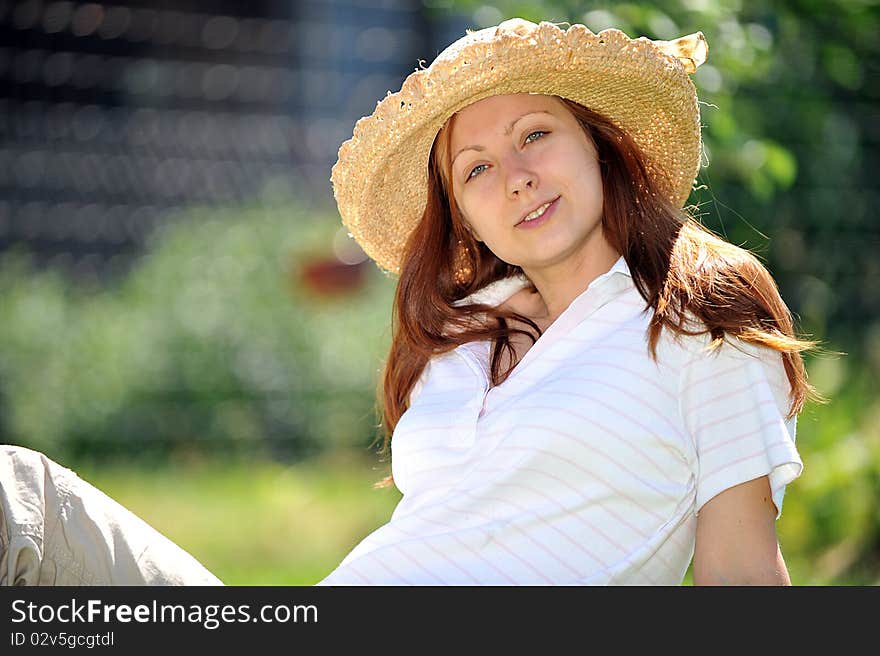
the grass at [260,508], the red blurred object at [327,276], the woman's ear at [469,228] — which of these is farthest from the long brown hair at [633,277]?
the red blurred object at [327,276]

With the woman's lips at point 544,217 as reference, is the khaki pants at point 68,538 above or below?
below

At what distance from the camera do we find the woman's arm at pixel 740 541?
1995 millimetres

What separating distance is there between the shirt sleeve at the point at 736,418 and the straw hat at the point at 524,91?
1.97ft

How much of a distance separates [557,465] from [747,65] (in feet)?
6.05

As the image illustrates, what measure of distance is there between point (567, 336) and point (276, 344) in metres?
3.52

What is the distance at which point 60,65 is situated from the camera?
666 cm

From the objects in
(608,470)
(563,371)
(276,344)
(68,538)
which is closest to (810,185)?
(276,344)

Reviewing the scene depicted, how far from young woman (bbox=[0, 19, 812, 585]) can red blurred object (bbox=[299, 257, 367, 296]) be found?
317cm

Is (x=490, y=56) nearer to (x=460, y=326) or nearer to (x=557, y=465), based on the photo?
(x=460, y=326)

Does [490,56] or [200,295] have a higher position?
[200,295]

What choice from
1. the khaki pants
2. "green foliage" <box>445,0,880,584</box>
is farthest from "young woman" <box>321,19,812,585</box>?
"green foliage" <box>445,0,880,584</box>

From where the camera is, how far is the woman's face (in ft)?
7.63

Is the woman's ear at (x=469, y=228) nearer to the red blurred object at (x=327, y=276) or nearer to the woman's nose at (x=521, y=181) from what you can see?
the woman's nose at (x=521, y=181)
